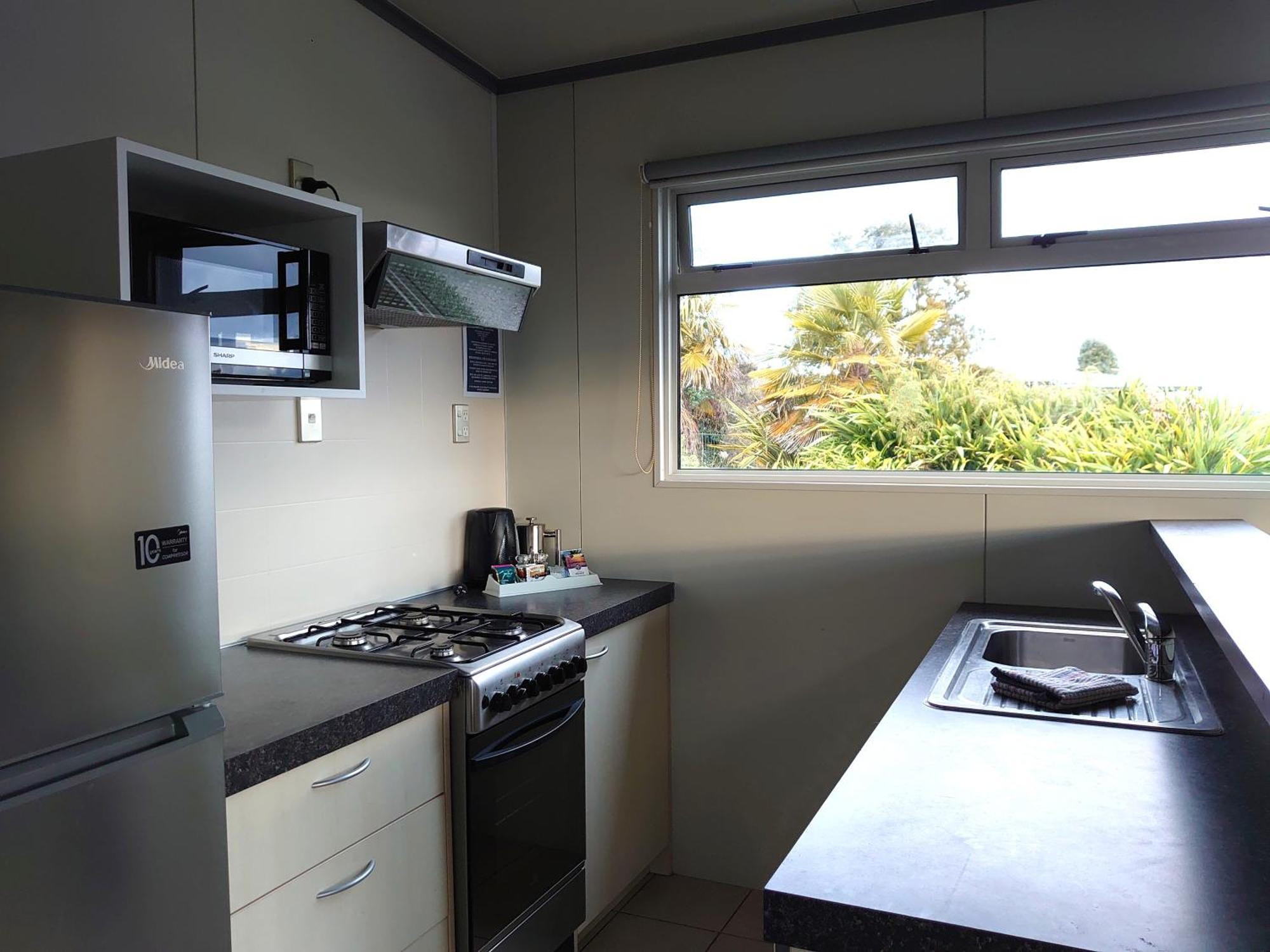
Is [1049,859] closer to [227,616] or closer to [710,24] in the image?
[227,616]

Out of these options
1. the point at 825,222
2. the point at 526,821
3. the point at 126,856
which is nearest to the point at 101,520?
the point at 126,856

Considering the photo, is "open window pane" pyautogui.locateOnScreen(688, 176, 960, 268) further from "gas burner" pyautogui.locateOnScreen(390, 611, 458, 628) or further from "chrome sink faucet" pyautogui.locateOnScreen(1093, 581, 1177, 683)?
"gas burner" pyautogui.locateOnScreen(390, 611, 458, 628)

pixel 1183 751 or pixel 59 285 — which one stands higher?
pixel 59 285

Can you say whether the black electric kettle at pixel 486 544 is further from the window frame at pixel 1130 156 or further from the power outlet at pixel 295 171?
the window frame at pixel 1130 156

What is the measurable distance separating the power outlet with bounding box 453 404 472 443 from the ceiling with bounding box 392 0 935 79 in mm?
1140

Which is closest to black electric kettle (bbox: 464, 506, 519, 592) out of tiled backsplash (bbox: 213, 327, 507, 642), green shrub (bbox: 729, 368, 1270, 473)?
tiled backsplash (bbox: 213, 327, 507, 642)

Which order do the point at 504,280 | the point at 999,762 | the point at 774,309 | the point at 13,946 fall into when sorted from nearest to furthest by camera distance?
the point at 13,946, the point at 999,762, the point at 504,280, the point at 774,309

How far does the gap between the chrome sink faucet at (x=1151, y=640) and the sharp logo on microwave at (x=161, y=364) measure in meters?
1.75

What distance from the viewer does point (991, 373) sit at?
2771 millimetres

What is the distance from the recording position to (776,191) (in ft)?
9.79

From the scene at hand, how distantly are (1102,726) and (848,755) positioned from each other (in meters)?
1.36

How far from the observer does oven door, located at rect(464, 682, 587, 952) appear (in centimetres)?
206

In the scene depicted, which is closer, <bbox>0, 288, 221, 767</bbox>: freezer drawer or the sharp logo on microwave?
<bbox>0, 288, 221, 767</bbox>: freezer drawer

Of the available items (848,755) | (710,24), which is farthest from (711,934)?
(710,24)
